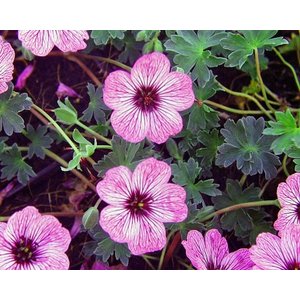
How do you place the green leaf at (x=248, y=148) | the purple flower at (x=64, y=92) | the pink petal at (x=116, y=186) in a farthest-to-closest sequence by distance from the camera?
the purple flower at (x=64, y=92)
the green leaf at (x=248, y=148)
the pink petal at (x=116, y=186)

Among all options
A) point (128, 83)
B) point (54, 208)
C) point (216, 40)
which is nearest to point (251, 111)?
point (216, 40)

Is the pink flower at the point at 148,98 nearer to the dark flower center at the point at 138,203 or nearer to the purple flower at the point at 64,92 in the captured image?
the dark flower center at the point at 138,203

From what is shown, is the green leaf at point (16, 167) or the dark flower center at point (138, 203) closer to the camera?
the dark flower center at point (138, 203)

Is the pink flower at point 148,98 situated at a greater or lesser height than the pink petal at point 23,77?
lesser

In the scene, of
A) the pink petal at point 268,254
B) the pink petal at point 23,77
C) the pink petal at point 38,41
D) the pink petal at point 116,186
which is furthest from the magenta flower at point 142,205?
the pink petal at point 23,77

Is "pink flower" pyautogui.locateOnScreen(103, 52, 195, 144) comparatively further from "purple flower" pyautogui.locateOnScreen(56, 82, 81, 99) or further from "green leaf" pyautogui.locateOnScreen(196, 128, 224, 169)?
"purple flower" pyautogui.locateOnScreen(56, 82, 81, 99)
